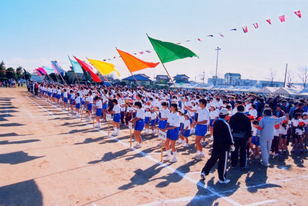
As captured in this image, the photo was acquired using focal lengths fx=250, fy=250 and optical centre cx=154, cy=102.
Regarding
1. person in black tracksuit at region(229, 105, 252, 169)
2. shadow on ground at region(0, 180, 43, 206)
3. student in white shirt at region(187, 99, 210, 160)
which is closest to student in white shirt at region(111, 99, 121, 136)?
student in white shirt at region(187, 99, 210, 160)

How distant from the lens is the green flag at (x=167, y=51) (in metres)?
10.7

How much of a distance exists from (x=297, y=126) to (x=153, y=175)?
642cm

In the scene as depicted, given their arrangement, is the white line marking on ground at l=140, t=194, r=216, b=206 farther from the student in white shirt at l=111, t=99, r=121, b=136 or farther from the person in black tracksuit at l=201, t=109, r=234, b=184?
the student in white shirt at l=111, t=99, r=121, b=136

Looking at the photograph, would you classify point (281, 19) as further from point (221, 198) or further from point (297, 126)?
point (221, 198)

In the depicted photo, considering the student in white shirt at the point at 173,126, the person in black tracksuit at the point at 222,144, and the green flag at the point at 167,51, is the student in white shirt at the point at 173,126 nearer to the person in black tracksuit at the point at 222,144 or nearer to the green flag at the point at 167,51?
the person in black tracksuit at the point at 222,144

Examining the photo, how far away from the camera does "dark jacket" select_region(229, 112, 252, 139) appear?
6.99 meters

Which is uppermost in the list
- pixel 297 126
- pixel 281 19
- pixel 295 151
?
pixel 281 19

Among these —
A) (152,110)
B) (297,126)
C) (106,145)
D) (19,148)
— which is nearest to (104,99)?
(152,110)

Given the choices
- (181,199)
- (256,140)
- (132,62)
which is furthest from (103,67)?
(181,199)

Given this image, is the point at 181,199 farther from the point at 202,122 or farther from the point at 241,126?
the point at 202,122

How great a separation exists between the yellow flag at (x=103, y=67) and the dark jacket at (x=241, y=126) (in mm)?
11160

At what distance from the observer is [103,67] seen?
17.3 meters

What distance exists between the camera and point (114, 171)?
6.59 metres

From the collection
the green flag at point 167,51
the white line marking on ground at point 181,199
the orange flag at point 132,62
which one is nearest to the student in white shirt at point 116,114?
the green flag at point 167,51
